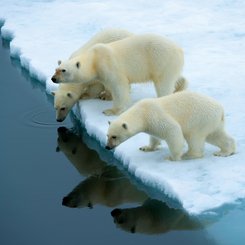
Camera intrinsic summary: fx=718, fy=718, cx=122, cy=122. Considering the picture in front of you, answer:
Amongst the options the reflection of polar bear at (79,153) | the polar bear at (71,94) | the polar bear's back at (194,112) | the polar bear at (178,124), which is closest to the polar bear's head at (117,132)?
the polar bear at (178,124)

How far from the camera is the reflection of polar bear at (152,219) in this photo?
5.68 meters

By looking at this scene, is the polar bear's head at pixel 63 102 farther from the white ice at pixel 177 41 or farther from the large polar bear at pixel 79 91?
the white ice at pixel 177 41

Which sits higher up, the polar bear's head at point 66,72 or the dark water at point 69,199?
the polar bear's head at point 66,72

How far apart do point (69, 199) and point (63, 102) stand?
5.60 ft

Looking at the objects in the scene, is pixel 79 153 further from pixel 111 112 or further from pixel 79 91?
pixel 79 91

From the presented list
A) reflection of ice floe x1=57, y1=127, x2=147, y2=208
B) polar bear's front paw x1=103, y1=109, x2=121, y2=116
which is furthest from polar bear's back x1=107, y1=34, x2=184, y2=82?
reflection of ice floe x1=57, y1=127, x2=147, y2=208

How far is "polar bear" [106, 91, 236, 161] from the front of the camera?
625 centimetres

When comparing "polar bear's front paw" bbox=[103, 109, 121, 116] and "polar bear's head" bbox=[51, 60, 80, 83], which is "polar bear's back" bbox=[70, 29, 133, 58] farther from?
"polar bear's front paw" bbox=[103, 109, 121, 116]

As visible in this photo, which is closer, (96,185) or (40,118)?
(96,185)

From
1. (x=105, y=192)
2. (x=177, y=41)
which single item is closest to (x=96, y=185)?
(x=105, y=192)

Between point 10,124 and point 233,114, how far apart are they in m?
2.40

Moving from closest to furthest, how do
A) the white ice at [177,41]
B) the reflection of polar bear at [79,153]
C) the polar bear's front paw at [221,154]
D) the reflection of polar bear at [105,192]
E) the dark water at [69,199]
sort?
the dark water at [69,199], the white ice at [177,41], the reflection of polar bear at [105,192], the polar bear's front paw at [221,154], the reflection of polar bear at [79,153]

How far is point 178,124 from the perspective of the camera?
629 centimetres

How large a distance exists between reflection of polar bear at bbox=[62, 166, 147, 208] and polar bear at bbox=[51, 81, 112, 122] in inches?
49.5
